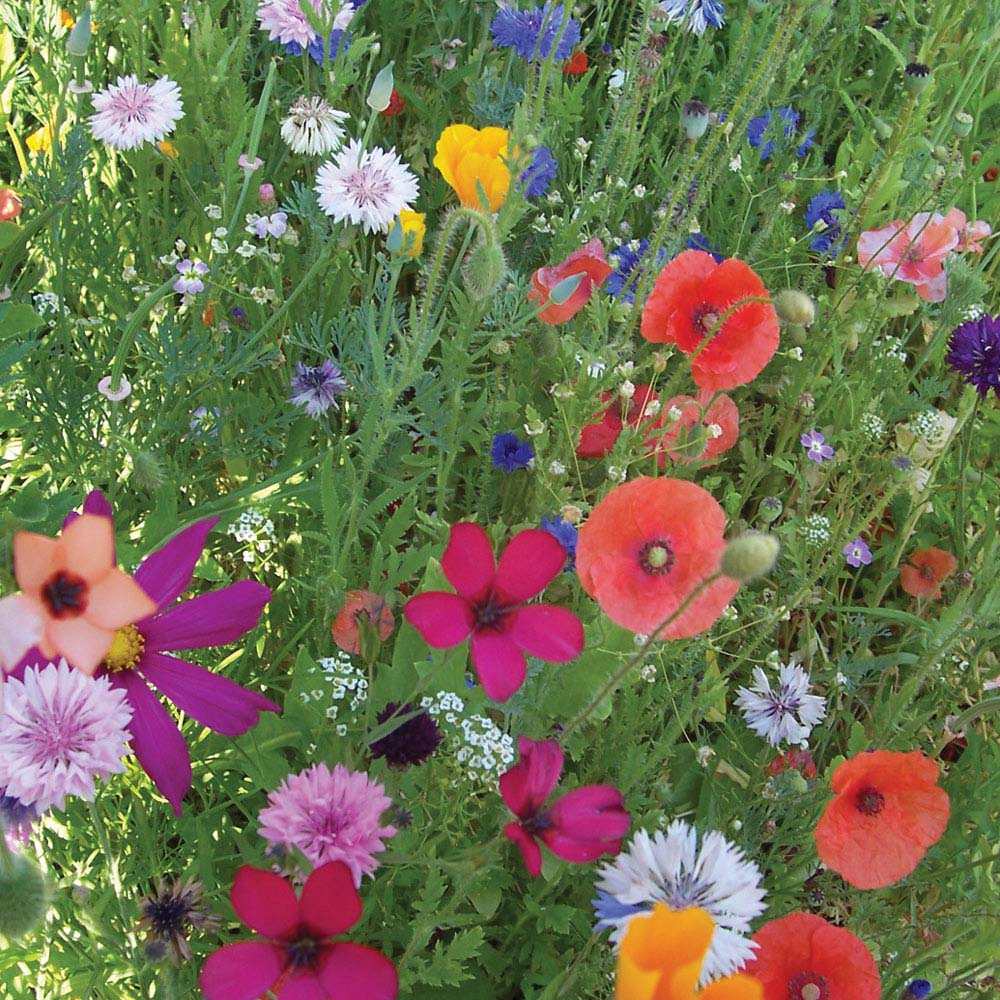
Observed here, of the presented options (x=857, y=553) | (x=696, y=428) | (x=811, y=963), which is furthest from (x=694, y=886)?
(x=857, y=553)

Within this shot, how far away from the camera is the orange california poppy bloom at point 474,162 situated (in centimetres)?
138

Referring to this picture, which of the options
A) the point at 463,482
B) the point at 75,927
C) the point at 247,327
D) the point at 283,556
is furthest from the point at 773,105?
the point at 75,927

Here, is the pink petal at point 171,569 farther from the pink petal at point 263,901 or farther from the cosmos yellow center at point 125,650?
the pink petal at point 263,901

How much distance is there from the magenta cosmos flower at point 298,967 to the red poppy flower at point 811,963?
0.48 meters

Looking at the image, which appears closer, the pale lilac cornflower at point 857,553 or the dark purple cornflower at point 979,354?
the dark purple cornflower at point 979,354

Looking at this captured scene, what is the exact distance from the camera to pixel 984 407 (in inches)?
82.7

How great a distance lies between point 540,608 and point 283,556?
2.53 feet

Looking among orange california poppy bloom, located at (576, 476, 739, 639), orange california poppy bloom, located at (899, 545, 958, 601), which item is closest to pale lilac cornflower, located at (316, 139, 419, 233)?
orange california poppy bloom, located at (576, 476, 739, 639)

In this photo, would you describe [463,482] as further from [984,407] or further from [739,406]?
[984,407]

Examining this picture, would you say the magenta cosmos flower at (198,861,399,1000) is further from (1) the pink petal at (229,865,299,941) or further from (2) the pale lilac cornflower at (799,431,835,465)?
(2) the pale lilac cornflower at (799,431,835,465)

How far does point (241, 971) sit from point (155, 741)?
246 mm

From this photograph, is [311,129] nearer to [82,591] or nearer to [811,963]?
[82,591]

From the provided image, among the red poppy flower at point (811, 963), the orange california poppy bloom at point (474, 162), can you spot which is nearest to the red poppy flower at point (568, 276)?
the orange california poppy bloom at point (474, 162)

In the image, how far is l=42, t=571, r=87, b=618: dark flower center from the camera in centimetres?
71
